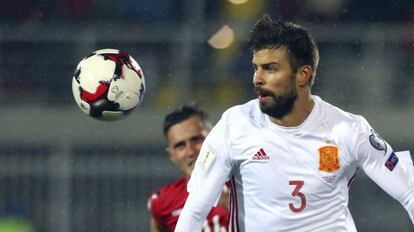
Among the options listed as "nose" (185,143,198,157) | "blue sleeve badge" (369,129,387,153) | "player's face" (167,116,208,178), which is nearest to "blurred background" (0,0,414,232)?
"player's face" (167,116,208,178)

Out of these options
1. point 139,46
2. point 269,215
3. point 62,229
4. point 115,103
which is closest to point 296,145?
point 269,215

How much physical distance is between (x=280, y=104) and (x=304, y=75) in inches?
6.9

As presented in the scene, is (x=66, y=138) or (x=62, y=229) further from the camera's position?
(x=66, y=138)

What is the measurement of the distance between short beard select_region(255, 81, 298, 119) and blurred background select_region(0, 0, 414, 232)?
11.4 feet

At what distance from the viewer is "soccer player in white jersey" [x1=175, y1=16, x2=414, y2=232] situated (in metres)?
3.77

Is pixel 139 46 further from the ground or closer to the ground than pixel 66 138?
further from the ground

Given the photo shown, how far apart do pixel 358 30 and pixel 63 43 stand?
2.39 meters

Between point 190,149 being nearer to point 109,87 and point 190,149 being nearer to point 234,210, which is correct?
point 109,87

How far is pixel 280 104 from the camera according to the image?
12.5 feet

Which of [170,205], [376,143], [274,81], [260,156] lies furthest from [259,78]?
[170,205]

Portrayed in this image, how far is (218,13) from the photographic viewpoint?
29.0ft

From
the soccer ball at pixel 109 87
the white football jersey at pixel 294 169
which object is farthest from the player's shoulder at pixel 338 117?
the soccer ball at pixel 109 87

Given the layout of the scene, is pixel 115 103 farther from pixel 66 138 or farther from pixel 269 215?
pixel 66 138

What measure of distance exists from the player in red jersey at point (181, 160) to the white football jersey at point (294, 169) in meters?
1.20
